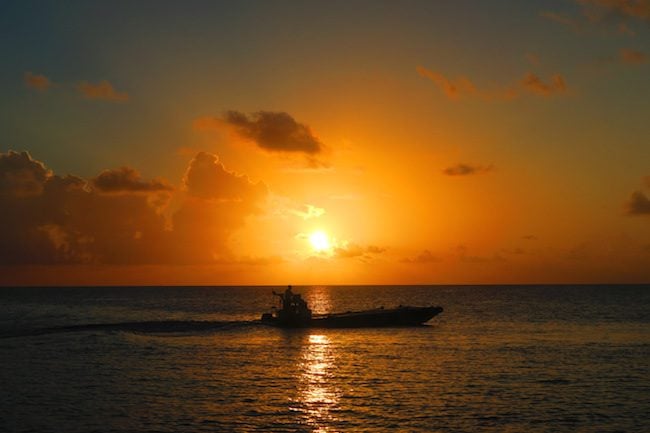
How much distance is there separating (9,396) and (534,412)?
32084mm

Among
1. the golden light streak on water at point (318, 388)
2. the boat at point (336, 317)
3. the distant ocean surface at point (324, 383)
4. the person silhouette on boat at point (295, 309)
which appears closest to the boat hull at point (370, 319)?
the boat at point (336, 317)

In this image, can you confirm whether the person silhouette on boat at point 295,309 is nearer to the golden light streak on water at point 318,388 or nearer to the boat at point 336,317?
the boat at point 336,317

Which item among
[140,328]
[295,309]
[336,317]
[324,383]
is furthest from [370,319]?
[324,383]

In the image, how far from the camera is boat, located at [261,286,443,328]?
287 ft

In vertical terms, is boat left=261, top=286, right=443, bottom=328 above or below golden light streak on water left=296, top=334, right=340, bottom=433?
above

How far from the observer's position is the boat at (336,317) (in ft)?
287

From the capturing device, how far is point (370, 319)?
91562 mm

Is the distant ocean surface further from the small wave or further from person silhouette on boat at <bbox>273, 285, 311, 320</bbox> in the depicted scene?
person silhouette on boat at <bbox>273, 285, 311, 320</bbox>

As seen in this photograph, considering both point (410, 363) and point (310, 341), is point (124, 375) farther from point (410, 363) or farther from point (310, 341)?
point (310, 341)

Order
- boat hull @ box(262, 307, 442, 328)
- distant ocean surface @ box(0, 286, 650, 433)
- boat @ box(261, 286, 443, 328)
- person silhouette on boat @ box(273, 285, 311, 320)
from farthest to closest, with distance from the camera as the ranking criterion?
boat hull @ box(262, 307, 442, 328)
boat @ box(261, 286, 443, 328)
person silhouette on boat @ box(273, 285, 311, 320)
distant ocean surface @ box(0, 286, 650, 433)

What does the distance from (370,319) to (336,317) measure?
487 centimetres

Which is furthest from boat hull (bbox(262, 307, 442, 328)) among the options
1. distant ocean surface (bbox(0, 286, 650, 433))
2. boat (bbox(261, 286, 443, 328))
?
distant ocean surface (bbox(0, 286, 650, 433))

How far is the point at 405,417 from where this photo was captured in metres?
34.9

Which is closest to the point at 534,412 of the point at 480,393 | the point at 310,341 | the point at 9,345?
the point at 480,393
